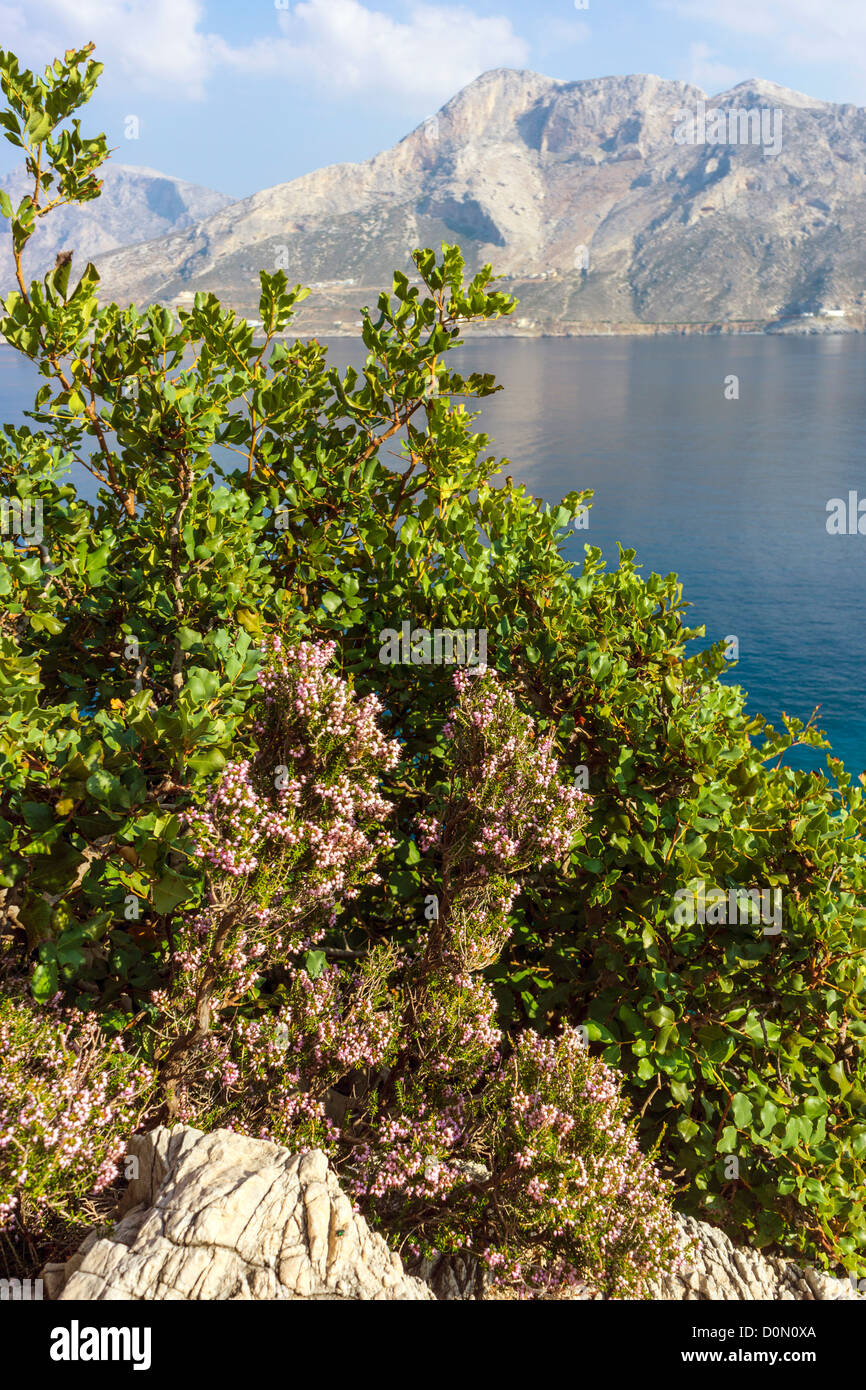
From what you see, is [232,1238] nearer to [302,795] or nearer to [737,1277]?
[302,795]

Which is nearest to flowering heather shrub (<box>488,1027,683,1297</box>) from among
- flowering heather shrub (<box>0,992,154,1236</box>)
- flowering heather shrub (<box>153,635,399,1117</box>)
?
flowering heather shrub (<box>153,635,399,1117</box>)

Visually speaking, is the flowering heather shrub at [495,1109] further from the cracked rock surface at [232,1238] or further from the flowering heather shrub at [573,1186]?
the cracked rock surface at [232,1238]

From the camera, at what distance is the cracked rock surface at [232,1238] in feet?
18.2

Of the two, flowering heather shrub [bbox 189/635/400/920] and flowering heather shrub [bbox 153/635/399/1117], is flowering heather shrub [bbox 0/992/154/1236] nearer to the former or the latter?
flowering heather shrub [bbox 153/635/399/1117]

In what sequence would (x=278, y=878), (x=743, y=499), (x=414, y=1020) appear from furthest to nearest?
(x=743, y=499) → (x=414, y=1020) → (x=278, y=878)

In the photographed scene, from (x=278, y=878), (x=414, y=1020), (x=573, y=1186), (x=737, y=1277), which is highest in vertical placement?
(x=278, y=878)

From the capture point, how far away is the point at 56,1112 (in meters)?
5.89

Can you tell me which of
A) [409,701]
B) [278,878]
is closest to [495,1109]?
[278,878]

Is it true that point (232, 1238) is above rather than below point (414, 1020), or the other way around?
below

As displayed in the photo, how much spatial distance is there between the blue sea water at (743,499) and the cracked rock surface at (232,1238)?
20814 millimetres

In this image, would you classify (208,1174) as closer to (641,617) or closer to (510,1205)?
(510,1205)

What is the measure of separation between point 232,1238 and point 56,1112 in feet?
4.76

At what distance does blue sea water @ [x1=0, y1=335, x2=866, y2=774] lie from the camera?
63.0m

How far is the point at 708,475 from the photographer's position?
383 ft
